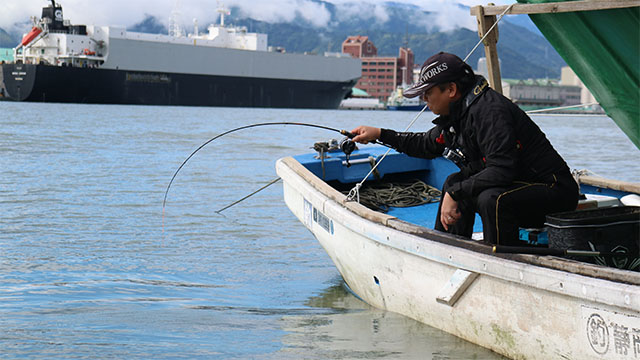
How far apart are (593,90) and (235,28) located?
247 ft

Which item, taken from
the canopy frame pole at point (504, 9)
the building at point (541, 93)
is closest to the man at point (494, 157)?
the canopy frame pole at point (504, 9)

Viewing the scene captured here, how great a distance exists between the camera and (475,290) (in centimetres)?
334

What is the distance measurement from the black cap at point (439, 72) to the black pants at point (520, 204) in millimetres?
537

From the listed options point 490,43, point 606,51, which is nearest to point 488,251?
point 606,51

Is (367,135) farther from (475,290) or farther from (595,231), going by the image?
(595,231)

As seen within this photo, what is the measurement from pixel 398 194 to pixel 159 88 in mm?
60674

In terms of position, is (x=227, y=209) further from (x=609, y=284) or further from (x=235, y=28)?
(x=235, y=28)

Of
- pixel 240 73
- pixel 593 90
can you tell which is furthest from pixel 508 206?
pixel 240 73

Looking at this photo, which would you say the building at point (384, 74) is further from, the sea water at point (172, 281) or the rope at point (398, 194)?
the rope at point (398, 194)

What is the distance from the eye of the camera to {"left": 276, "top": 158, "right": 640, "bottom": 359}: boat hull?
2.71m

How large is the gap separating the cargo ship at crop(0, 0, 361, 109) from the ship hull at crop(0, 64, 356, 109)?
76 mm

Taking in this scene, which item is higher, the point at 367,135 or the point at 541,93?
the point at 541,93

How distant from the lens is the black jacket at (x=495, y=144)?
313 centimetres

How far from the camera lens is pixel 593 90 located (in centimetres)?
379
